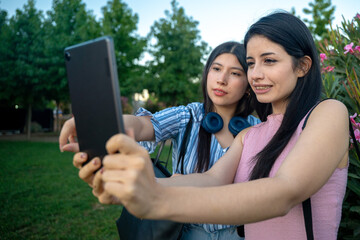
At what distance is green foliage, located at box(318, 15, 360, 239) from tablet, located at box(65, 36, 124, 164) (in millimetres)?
1786

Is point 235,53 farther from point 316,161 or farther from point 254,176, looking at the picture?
point 316,161

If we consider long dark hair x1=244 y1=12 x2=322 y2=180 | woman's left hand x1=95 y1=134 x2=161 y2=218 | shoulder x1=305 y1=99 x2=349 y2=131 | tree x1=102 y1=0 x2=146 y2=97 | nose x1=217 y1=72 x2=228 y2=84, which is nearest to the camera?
woman's left hand x1=95 y1=134 x2=161 y2=218

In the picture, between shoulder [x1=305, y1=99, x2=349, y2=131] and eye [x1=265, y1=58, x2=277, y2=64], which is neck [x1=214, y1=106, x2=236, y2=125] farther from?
shoulder [x1=305, y1=99, x2=349, y2=131]

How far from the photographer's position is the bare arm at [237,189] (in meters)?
0.73

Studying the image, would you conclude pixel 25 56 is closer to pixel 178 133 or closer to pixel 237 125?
pixel 178 133

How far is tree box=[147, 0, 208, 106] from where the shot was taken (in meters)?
16.1

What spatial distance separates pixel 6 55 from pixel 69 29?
377 centimetres

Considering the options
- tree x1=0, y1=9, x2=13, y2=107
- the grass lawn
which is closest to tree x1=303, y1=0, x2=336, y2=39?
the grass lawn

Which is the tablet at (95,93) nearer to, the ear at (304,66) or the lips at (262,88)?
the lips at (262,88)

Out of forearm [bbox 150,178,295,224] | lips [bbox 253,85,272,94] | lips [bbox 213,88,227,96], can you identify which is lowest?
forearm [bbox 150,178,295,224]

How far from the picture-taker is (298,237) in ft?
4.10

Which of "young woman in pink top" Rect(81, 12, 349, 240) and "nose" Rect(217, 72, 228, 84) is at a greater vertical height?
"nose" Rect(217, 72, 228, 84)

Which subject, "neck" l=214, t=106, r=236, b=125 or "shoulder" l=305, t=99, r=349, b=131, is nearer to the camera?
"shoulder" l=305, t=99, r=349, b=131

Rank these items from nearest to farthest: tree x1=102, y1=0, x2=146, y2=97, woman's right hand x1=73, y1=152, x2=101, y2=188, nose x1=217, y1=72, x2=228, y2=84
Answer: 1. woman's right hand x1=73, y1=152, x2=101, y2=188
2. nose x1=217, y1=72, x2=228, y2=84
3. tree x1=102, y1=0, x2=146, y2=97
